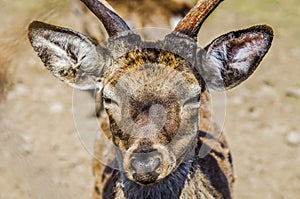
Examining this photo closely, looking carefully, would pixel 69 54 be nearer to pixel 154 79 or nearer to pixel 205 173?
pixel 154 79

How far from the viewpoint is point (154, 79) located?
4141 millimetres

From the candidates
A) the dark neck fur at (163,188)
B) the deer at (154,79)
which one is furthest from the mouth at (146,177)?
the dark neck fur at (163,188)

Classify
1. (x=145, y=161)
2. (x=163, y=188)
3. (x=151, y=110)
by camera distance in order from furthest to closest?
(x=163, y=188) → (x=151, y=110) → (x=145, y=161)

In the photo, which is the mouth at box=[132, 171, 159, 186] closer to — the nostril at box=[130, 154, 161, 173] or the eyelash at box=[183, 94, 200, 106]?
the nostril at box=[130, 154, 161, 173]

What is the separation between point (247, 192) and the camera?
6543mm

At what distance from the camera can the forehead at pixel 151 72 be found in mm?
4137

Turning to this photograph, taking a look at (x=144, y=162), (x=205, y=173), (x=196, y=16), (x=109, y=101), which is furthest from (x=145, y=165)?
(x=205, y=173)

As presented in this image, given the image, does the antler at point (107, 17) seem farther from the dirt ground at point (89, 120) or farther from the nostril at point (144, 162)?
the dirt ground at point (89, 120)

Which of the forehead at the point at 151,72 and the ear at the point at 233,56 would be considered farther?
the ear at the point at 233,56

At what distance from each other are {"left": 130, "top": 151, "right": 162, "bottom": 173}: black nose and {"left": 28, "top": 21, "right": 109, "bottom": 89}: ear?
83 cm

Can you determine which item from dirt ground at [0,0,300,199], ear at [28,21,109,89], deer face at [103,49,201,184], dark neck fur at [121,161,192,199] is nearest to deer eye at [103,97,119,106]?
deer face at [103,49,201,184]

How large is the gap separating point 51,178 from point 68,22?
271 centimetres

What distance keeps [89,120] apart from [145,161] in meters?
3.55

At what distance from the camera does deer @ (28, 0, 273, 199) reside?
13.1ft
